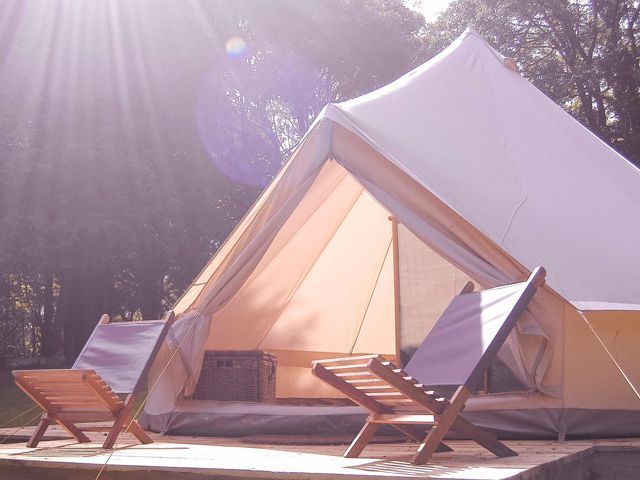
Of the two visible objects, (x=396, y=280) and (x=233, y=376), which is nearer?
(x=233, y=376)

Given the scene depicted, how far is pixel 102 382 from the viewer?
4004 mm

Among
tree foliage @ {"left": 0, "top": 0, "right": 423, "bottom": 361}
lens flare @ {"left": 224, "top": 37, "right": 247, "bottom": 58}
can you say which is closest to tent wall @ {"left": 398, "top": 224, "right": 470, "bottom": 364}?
tree foliage @ {"left": 0, "top": 0, "right": 423, "bottom": 361}

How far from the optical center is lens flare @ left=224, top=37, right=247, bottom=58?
14453mm

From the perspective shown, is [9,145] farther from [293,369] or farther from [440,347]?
[440,347]

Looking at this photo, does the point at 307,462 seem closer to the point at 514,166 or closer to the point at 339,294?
the point at 514,166

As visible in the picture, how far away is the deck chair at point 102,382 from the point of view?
4.01m

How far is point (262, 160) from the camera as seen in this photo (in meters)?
15.0

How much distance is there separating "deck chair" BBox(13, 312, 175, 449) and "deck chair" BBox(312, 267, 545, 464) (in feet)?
4.05

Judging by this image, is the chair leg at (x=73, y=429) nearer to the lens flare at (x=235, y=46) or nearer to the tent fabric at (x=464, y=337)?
the tent fabric at (x=464, y=337)

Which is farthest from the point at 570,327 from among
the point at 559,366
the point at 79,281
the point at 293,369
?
the point at 79,281

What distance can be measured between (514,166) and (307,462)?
2.38 meters

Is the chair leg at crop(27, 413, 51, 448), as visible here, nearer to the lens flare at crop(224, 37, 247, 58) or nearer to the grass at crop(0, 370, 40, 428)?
the grass at crop(0, 370, 40, 428)

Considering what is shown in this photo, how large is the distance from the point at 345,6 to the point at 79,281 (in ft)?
23.8

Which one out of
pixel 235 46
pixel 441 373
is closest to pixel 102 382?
pixel 441 373
